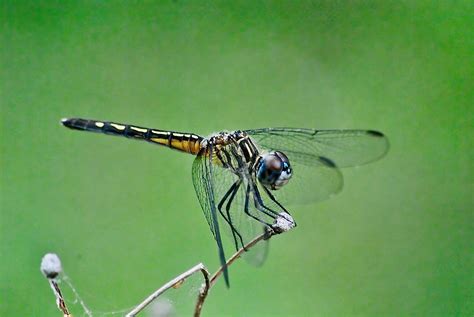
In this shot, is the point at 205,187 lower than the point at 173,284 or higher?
higher

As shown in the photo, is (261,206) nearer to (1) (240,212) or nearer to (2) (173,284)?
(1) (240,212)

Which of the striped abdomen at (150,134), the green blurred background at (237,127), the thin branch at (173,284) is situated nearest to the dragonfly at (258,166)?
the striped abdomen at (150,134)

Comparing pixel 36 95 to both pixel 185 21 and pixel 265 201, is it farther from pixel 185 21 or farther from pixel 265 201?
pixel 265 201

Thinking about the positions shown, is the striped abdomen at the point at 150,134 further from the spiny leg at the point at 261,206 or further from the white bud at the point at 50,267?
the white bud at the point at 50,267

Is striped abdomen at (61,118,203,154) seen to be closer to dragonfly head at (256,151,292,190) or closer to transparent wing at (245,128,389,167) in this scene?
transparent wing at (245,128,389,167)

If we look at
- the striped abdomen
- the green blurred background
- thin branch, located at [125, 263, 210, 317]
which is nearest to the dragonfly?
the striped abdomen

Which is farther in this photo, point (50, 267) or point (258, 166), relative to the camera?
point (258, 166)

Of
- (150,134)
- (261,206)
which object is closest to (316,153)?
(261,206)

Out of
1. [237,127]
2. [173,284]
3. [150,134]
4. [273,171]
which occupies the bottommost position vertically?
[173,284]
